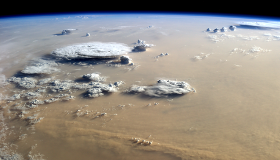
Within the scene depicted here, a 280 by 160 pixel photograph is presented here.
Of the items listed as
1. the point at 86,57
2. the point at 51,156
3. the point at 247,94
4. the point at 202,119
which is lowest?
the point at 51,156

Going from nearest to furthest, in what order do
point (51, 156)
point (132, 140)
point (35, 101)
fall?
point (51, 156) < point (132, 140) < point (35, 101)

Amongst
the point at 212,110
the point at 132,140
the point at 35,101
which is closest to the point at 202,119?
the point at 212,110

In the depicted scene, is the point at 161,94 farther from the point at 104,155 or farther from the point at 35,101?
the point at 35,101

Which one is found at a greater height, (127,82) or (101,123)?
(127,82)

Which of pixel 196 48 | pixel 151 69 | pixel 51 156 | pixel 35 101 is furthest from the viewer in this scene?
pixel 196 48

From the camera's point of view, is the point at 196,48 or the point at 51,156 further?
the point at 196,48

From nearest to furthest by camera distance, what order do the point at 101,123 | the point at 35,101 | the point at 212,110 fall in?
1. the point at 101,123
2. the point at 212,110
3. the point at 35,101

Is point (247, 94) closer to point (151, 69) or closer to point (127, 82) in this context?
point (151, 69)

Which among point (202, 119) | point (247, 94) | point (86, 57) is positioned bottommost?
point (202, 119)

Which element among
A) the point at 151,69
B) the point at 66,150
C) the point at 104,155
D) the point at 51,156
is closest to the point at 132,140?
the point at 104,155
